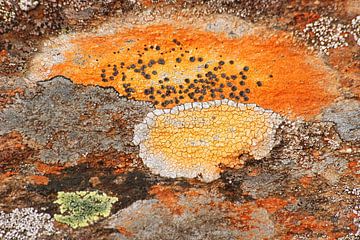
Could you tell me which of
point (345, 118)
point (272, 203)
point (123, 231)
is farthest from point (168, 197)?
point (345, 118)

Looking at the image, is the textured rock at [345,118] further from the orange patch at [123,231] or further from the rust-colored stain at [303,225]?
the orange patch at [123,231]

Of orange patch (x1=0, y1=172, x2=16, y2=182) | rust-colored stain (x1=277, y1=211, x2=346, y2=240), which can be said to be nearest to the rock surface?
orange patch (x1=0, y1=172, x2=16, y2=182)

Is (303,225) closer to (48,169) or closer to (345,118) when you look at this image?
(345,118)

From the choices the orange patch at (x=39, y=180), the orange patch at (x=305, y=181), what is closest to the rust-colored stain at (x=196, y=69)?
the orange patch at (x=305, y=181)

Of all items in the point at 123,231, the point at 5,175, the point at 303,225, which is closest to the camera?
the point at 5,175

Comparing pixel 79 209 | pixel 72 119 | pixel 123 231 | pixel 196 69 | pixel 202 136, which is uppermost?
pixel 196 69
